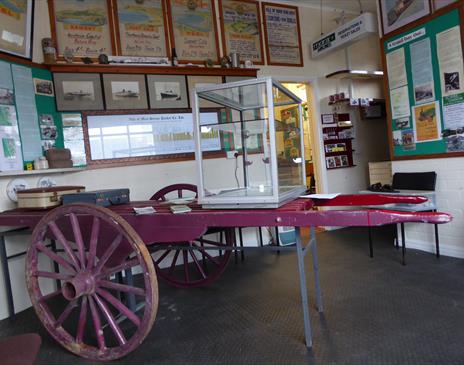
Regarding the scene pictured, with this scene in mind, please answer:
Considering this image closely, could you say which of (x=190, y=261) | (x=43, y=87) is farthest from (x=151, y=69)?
(x=190, y=261)

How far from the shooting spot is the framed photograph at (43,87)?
10.6ft

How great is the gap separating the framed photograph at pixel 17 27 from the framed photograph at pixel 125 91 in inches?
29.1

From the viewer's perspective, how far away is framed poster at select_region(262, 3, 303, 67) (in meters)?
4.62

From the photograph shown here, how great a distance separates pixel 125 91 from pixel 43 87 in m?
0.78

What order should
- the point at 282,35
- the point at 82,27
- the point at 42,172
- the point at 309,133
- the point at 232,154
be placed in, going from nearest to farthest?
the point at 232,154, the point at 42,172, the point at 82,27, the point at 282,35, the point at 309,133

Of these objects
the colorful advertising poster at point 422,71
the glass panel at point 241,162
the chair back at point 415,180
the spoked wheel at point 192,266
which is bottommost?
the spoked wheel at point 192,266

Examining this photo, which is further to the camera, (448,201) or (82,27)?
(82,27)

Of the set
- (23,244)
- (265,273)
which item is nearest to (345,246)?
(265,273)

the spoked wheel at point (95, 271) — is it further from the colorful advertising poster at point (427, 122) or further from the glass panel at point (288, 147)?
the colorful advertising poster at point (427, 122)

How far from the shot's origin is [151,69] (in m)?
3.79

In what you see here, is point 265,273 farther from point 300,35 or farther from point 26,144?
point 300,35

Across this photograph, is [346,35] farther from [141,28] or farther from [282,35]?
[141,28]

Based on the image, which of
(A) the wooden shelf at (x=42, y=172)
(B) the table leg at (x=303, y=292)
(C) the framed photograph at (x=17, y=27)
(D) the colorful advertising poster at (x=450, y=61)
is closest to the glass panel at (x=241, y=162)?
(B) the table leg at (x=303, y=292)

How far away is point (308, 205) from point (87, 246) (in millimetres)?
1408
